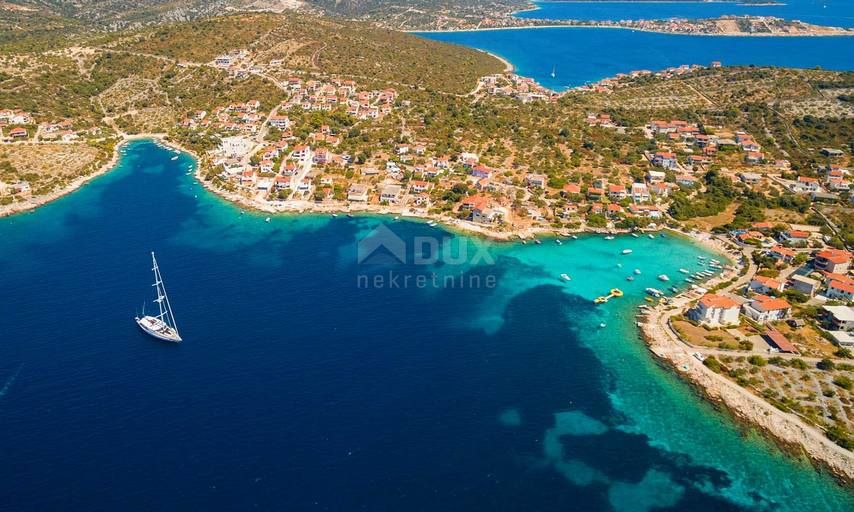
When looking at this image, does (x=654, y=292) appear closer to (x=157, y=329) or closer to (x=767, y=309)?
(x=767, y=309)

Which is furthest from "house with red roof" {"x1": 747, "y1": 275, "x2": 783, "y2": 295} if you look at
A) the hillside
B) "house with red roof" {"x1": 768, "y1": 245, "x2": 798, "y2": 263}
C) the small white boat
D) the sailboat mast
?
the hillside

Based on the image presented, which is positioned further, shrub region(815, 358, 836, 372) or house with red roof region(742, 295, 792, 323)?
house with red roof region(742, 295, 792, 323)

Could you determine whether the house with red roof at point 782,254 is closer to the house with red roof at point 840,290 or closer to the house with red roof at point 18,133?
the house with red roof at point 840,290

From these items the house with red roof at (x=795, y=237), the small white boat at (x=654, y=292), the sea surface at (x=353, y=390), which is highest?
the house with red roof at (x=795, y=237)

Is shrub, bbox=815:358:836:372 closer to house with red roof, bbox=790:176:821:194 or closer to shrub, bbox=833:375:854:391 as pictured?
shrub, bbox=833:375:854:391

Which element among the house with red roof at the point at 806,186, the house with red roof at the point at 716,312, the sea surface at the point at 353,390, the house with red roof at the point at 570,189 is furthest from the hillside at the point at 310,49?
the house with red roof at the point at 716,312

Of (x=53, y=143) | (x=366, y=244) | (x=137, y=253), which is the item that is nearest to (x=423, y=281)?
(x=366, y=244)
